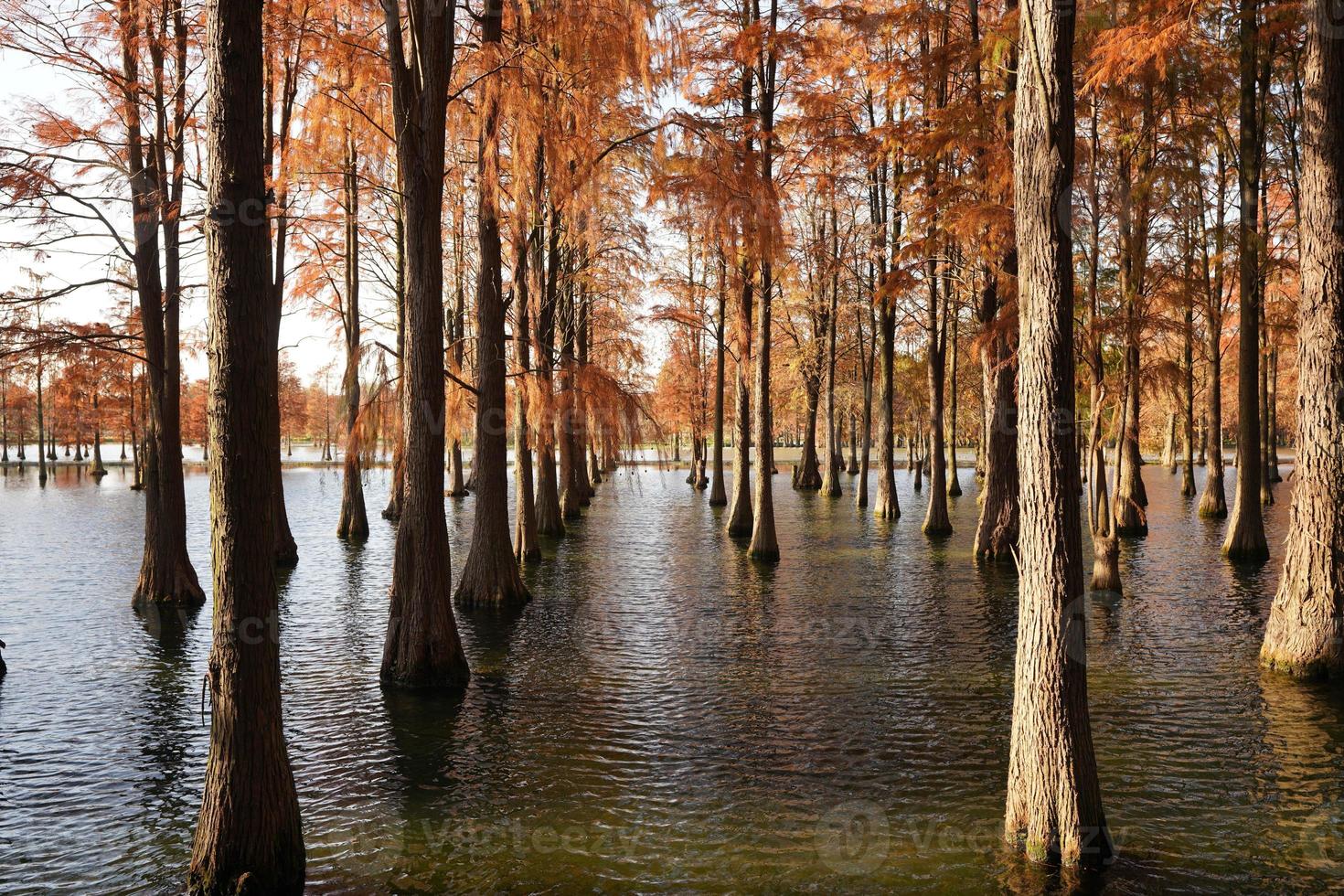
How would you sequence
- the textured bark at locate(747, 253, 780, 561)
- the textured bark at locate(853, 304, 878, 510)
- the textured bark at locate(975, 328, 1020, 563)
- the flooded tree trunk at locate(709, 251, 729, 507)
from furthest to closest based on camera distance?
the textured bark at locate(853, 304, 878, 510)
the flooded tree trunk at locate(709, 251, 729, 507)
the textured bark at locate(747, 253, 780, 561)
the textured bark at locate(975, 328, 1020, 563)

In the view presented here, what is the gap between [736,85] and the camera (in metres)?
20.3

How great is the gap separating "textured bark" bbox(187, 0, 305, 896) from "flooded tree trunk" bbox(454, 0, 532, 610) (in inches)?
301

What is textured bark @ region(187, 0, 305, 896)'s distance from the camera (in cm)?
511

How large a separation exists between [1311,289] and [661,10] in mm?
8986

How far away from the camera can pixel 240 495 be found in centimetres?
523

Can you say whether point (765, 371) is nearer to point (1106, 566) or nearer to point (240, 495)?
point (1106, 566)

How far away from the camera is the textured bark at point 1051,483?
5504 millimetres

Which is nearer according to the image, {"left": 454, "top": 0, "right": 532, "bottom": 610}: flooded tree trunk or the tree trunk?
{"left": 454, "top": 0, "right": 532, "bottom": 610}: flooded tree trunk

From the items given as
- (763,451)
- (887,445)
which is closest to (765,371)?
(763,451)

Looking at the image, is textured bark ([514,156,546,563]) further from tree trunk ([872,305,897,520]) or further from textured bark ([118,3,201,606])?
tree trunk ([872,305,897,520])

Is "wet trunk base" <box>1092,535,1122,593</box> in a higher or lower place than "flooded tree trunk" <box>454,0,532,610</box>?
lower

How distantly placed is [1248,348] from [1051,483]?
16.3 meters

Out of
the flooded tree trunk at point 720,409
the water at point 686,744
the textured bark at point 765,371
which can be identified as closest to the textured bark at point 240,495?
the water at point 686,744

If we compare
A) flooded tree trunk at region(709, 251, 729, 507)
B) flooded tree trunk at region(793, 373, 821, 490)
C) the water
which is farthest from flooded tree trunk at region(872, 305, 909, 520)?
the water
